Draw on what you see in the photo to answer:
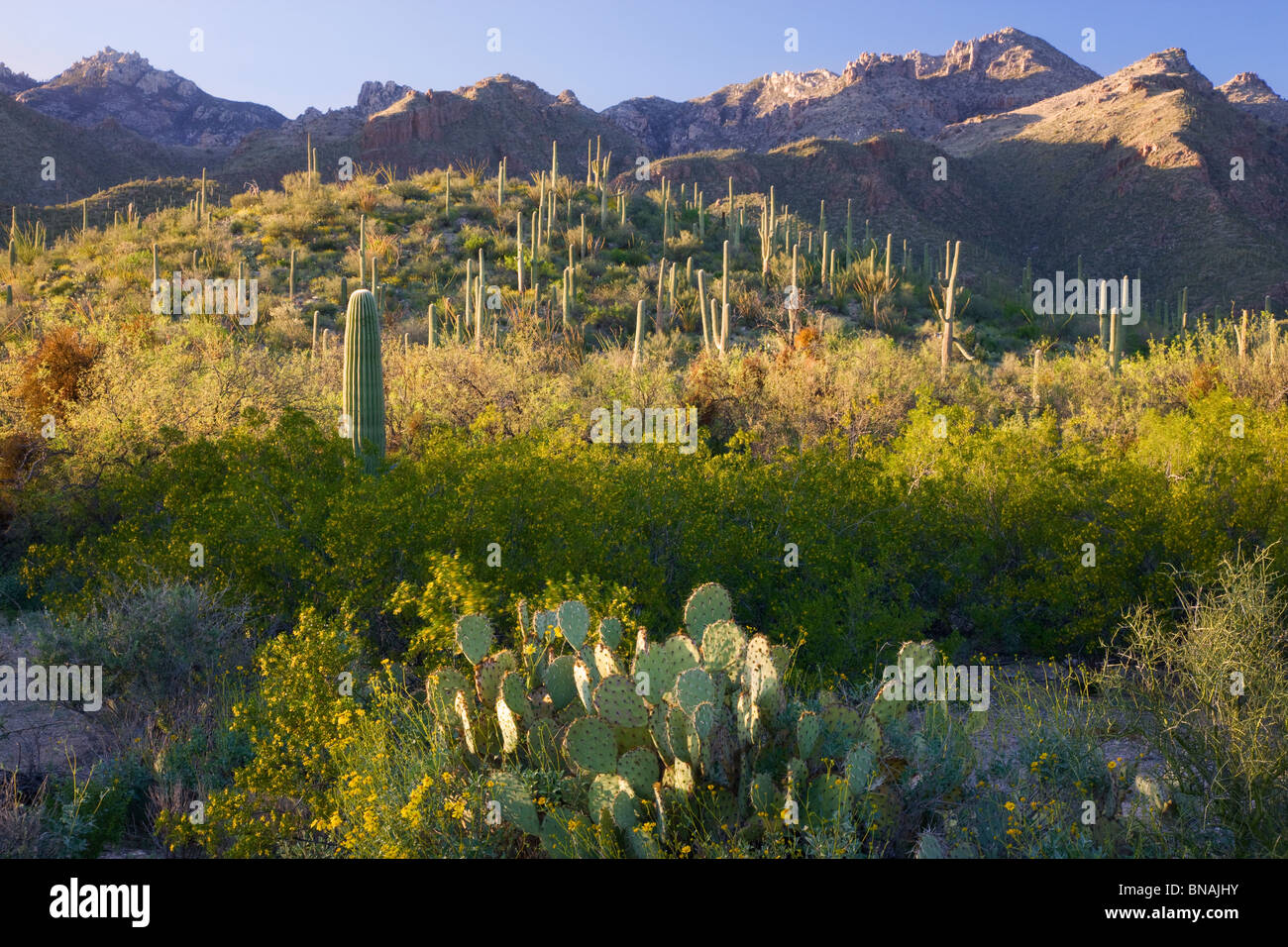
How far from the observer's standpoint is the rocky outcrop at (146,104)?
8094 centimetres

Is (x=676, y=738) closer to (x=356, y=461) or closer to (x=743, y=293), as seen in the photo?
(x=356, y=461)

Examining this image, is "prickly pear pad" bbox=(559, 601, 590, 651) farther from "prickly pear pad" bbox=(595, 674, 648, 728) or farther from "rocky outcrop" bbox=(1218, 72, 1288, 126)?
"rocky outcrop" bbox=(1218, 72, 1288, 126)

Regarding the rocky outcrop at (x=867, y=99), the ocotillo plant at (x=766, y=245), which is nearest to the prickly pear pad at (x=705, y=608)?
the ocotillo plant at (x=766, y=245)

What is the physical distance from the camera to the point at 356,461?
8.62 metres

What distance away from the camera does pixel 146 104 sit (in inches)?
3408

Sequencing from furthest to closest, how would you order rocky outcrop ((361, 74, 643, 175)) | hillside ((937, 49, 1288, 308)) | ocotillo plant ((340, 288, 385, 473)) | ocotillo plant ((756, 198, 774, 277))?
rocky outcrop ((361, 74, 643, 175)) → hillside ((937, 49, 1288, 308)) → ocotillo plant ((756, 198, 774, 277)) → ocotillo plant ((340, 288, 385, 473))

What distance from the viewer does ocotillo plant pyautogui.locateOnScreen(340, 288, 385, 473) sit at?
10148 millimetres

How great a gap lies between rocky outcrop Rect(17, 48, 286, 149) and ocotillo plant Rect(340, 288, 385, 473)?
81.6 meters

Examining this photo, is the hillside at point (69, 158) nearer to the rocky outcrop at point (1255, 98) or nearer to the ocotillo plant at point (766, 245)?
the ocotillo plant at point (766, 245)

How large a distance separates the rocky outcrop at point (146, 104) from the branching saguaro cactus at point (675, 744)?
87898 mm

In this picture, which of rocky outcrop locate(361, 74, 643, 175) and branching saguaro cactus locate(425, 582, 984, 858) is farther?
rocky outcrop locate(361, 74, 643, 175)

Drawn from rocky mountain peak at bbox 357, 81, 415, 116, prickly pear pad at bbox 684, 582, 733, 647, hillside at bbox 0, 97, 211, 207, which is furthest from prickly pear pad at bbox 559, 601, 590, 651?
rocky mountain peak at bbox 357, 81, 415, 116

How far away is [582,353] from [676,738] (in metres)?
15.6

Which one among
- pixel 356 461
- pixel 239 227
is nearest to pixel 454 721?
pixel 356 461
